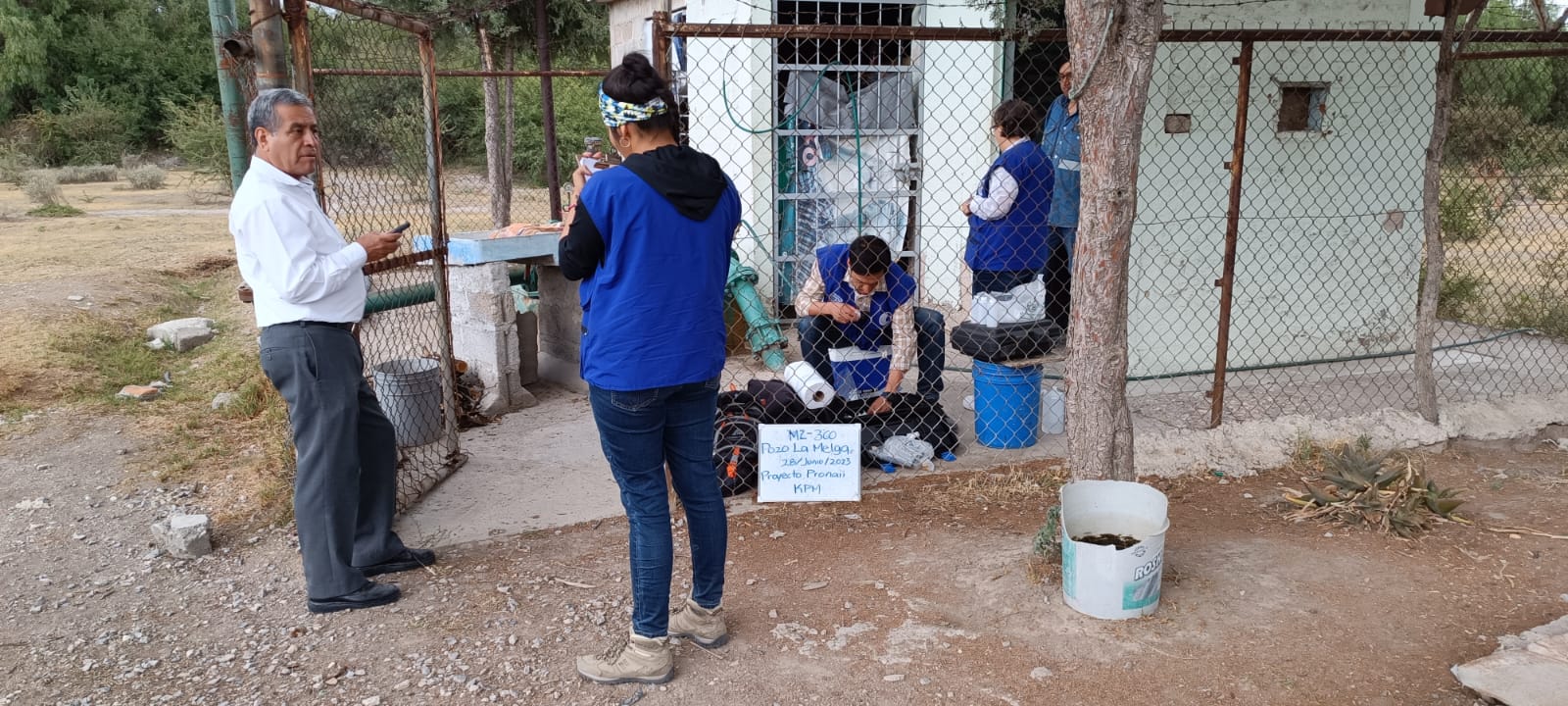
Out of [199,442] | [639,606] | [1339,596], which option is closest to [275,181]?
[639,606]

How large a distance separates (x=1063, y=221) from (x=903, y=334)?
1.44 meters

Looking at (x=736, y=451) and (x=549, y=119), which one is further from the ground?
(x=549, y=119)

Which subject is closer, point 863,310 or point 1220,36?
point 1220,36

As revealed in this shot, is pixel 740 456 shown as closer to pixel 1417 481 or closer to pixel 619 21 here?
pixel 1417 481

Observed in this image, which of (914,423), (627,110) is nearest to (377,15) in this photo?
(627,110)

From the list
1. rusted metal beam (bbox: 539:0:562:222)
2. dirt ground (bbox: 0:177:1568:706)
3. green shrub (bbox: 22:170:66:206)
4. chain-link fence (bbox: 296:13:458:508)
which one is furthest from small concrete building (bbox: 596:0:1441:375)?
green shrub (bbox: 22:170:66:206)

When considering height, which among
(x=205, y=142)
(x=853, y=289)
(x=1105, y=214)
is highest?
(x=205, y=142)

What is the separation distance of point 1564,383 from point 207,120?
2331 cm

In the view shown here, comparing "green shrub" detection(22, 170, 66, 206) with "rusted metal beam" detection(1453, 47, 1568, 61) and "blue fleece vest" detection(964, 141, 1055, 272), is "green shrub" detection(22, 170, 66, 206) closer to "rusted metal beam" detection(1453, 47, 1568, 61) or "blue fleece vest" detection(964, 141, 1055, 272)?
"blue fleece vest" detection(964, 141, 1055, 272)

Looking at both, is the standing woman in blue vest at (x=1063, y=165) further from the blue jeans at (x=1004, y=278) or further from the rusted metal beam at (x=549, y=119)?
the rusted metal beam at (x=549, y=119)

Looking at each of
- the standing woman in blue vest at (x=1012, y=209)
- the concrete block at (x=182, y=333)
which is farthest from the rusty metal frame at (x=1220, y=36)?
the concrete block at (x=182, y=333)

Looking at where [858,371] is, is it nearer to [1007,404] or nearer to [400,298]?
[1007,404]

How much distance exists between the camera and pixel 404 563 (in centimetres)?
382

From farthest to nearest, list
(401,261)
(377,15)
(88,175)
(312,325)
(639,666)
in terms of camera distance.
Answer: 1. (88,175)
2. (401,261)
3. (377,15)
4. (312,325)
5. (639,666)
